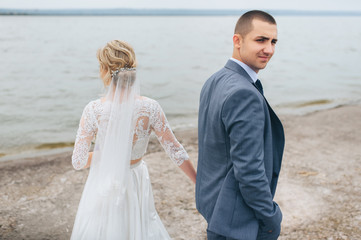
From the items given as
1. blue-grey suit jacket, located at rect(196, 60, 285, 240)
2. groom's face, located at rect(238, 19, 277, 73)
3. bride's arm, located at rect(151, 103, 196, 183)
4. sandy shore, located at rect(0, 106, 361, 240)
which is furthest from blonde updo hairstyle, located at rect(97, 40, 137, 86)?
sandy shore, located at rect(0, 106, 361, 240)

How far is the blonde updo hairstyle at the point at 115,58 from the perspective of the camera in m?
2.47

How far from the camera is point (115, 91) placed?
8.56ft

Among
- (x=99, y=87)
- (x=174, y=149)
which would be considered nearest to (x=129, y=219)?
(x=174, y=149)

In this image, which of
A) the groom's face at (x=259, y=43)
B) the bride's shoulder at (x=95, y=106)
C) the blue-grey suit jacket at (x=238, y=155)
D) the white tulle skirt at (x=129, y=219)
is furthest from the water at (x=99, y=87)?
the groom's face at (x=259, y=43)

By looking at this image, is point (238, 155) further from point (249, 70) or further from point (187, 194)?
point (187, 194)

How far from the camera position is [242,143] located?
1745mm

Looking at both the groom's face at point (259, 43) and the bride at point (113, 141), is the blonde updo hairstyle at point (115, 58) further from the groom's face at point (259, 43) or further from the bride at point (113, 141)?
the groom's face at point (259, 43)

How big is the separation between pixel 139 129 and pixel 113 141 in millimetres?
232

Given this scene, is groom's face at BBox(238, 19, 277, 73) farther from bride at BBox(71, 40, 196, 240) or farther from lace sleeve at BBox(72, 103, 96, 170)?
lace sleeve at BBox(72, 103, 96, 170)

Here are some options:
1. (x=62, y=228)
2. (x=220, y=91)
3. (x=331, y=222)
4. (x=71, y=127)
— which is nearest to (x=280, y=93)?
(x=71, y=127)

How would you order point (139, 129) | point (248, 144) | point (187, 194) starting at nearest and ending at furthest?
point (248, 144) → point (139, 129) → point (187, 194)

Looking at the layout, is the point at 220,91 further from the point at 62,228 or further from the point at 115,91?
the point at 62,228

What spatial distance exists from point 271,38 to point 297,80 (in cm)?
1797

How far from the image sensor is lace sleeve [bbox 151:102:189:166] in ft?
8.95
